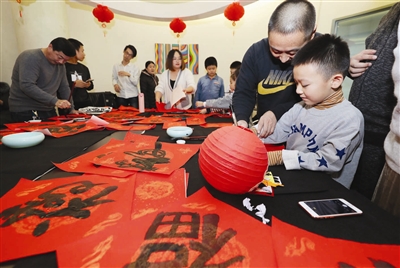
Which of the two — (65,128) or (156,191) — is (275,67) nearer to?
(156,191)

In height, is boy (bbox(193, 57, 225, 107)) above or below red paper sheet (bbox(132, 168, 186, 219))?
above

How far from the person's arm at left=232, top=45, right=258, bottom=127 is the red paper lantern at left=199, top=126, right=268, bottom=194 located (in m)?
0.59

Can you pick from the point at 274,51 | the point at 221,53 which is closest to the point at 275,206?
the point at 274,51

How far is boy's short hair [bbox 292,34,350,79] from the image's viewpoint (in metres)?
0.73

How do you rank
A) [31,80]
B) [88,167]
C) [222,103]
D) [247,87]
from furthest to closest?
[222,103] < [31,80] < [247,87] < [88,167]

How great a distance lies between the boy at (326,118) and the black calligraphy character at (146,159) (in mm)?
415

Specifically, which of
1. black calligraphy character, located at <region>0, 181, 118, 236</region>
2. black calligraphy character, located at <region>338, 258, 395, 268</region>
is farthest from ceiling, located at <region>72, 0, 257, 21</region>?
black calligraphy character, located at <region>338, 258, 395, 268</region>

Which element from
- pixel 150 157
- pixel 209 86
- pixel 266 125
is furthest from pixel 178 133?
pixel 209 86

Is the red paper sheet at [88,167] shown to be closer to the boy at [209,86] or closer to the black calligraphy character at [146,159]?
the black calligraphy character at [146,159]

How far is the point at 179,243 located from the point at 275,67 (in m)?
0.98

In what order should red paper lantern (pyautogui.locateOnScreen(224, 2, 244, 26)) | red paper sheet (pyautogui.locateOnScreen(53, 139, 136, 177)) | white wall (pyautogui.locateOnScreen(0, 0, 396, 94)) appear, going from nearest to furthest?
1. red paper sheet (pyautogui.locateOnScreen(53, 139, 136, 177))
2. red paper lantern (pyautogui.locateOnScreen(224, 2, 244, 26))
3. white wall (pyautogui.locateOnScreen(0, 0, 396, 94))

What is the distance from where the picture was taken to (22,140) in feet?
2.97

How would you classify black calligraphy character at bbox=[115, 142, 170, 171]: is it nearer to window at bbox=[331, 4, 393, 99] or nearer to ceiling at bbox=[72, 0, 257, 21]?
window at bbox=[331, 4, 393, 99]

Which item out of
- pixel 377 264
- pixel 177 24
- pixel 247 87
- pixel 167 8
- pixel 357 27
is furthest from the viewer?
pixel 167 8
